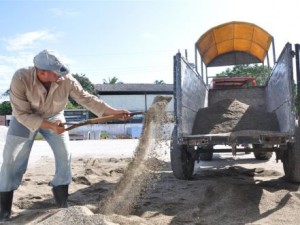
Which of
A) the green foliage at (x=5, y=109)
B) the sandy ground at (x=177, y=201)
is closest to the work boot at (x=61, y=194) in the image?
the sandy ground at (x=177, y=201)

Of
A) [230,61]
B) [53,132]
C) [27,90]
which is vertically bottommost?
[53,132]

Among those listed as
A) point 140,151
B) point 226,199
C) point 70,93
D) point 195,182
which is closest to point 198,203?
point 226,199

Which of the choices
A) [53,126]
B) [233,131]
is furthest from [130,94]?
[53,126]

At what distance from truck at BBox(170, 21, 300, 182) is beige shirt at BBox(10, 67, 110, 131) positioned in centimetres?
192

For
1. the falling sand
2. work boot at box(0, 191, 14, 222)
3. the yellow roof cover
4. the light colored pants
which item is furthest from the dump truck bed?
work boot at box(0, 191, 14, 222)

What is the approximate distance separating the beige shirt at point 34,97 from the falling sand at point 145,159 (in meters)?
1.16

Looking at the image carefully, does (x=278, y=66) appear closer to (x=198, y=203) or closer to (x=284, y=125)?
(x=284, y=125)

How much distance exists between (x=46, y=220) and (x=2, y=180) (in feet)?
2.90

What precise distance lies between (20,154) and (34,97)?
676mm

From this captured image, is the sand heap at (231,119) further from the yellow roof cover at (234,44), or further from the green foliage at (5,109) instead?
the green foliage at (5,109)

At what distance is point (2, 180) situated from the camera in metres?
4.45

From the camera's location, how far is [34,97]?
428 cm

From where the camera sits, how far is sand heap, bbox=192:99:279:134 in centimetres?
651

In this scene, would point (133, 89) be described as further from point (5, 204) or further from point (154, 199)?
point (5, 204)
